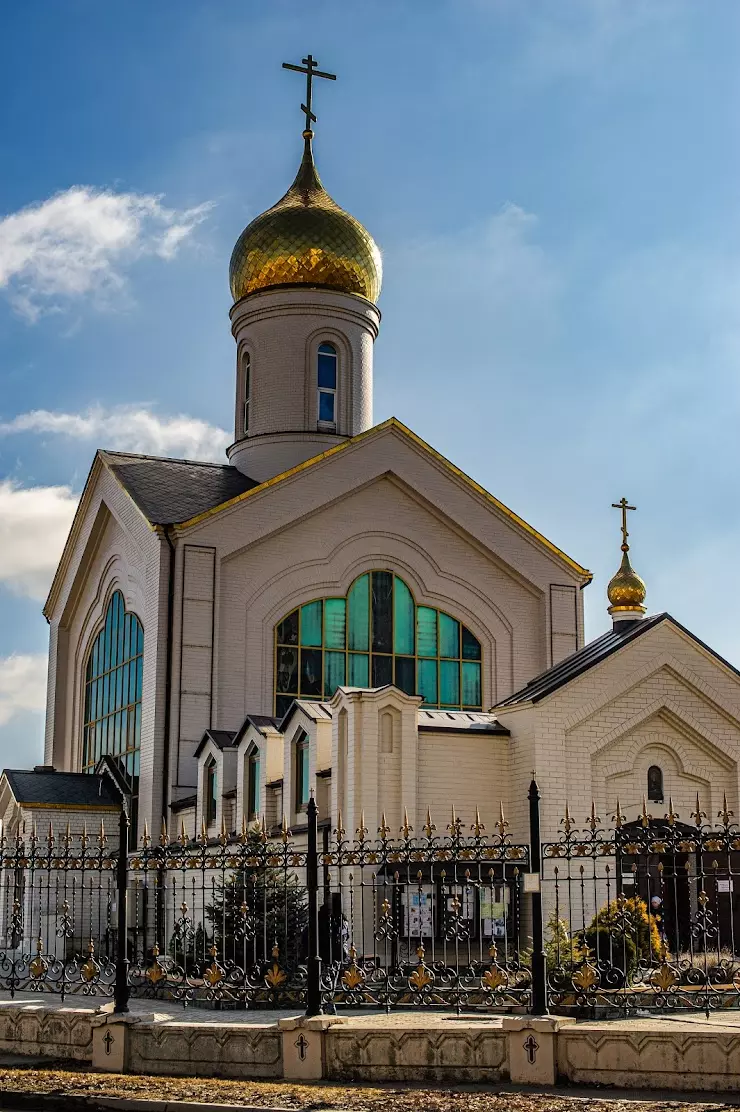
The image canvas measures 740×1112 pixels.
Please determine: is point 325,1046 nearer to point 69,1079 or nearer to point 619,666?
point 69,1079

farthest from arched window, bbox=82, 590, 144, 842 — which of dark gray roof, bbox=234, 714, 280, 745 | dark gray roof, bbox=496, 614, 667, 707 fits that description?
dark gray roof, bbox=496, 614, 667, 707

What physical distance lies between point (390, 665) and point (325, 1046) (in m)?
15.8

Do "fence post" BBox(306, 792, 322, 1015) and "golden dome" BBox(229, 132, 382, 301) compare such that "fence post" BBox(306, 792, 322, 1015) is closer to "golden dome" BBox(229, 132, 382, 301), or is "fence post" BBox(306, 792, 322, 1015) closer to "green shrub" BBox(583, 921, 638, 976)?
"green shrub" BBox(583, 921, 638, 976)

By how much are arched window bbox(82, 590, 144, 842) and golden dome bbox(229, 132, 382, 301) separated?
7.79m

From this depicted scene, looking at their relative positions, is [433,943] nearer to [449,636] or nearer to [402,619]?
[402,619]

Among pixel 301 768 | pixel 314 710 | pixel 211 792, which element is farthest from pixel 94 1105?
pixel 211 792

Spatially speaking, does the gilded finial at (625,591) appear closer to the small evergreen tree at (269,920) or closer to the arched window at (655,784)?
the arched window at (655,784)

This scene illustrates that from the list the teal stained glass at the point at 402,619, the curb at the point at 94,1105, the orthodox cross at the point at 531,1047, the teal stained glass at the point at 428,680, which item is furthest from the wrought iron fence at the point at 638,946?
the teal stained glass at the point at 402,619

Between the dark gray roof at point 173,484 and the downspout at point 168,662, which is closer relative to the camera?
the downspout at point 168,662

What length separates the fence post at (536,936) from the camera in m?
11.2

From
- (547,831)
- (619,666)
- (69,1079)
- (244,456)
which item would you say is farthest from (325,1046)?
(244,456)

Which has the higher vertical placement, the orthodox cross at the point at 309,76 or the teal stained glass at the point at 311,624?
the orthodox cross at the point at 309,76

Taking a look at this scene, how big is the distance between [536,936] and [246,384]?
2163 cm

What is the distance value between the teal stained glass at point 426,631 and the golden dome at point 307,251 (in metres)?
7.67
